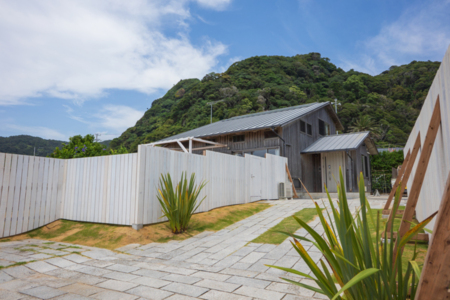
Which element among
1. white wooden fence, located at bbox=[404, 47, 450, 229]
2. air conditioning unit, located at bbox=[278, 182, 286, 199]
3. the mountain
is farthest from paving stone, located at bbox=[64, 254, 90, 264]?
the mountain

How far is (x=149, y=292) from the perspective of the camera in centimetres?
296

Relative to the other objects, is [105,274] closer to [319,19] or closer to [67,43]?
[67,43]

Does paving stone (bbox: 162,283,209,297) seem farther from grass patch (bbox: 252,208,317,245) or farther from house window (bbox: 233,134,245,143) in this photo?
house window (bbox: 233,134,245,143)

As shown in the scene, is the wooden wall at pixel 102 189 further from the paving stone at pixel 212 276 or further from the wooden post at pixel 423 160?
the wooden post at pixel 423 160

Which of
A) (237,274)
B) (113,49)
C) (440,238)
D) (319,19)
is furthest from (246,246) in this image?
(319,19)

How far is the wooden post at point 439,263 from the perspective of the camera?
1.41m

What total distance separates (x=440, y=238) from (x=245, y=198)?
8.29 meters

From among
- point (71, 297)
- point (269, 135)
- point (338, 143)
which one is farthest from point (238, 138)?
point (71, 297)

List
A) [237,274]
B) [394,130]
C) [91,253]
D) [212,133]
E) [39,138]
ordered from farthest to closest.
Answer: [39,138], [394,130], [212,133], [91,253], [237,274]

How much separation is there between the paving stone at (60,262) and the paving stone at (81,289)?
0.98 meters

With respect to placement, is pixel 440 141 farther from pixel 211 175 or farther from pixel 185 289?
pixel 211 175

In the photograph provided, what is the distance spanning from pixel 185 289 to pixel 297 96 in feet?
133

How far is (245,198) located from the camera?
963 centimetres

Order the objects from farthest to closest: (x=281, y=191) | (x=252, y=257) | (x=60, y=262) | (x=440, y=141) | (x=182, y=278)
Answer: (x=281, y=191), (x=252, y=257), (x=60, y=262), (x=182, y=278), (x=440, y=141)
